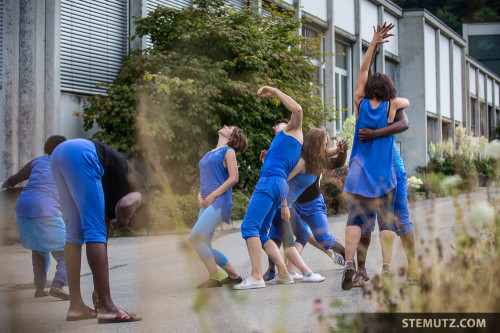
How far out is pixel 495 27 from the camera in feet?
7.72

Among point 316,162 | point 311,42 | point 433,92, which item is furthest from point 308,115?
point 433,92

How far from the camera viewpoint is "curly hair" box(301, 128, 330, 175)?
21.8 feet

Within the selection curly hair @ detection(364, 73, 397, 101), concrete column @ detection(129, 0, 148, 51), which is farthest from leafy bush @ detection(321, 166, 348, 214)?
curly hair @ detection(364, 73, 397, 101)

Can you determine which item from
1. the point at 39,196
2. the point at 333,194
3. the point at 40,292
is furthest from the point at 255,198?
the point at 333,194

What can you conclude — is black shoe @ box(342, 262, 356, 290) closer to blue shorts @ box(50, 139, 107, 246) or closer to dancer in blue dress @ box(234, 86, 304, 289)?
dancer in blue dress @ box(234, 86, 304, 289)

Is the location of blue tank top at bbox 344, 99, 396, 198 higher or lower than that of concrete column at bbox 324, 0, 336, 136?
lower

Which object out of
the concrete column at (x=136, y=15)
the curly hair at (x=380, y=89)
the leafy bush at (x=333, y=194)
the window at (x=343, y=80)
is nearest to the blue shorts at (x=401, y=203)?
the curly hair at (x=380, y=89)

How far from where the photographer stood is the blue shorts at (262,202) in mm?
6211

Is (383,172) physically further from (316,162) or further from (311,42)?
→ (311,42)

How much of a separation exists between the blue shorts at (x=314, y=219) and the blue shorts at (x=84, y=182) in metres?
2.73

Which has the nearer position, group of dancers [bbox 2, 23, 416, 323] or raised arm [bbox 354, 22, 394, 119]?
group of dancers [bbox 2, 23, 416, 323]

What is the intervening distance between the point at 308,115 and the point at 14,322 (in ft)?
53.3

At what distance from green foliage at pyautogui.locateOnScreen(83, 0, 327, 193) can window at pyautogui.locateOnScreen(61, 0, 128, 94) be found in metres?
0.51

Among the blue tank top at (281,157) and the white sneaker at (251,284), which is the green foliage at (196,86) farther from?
the white sneaker at (251,284)
